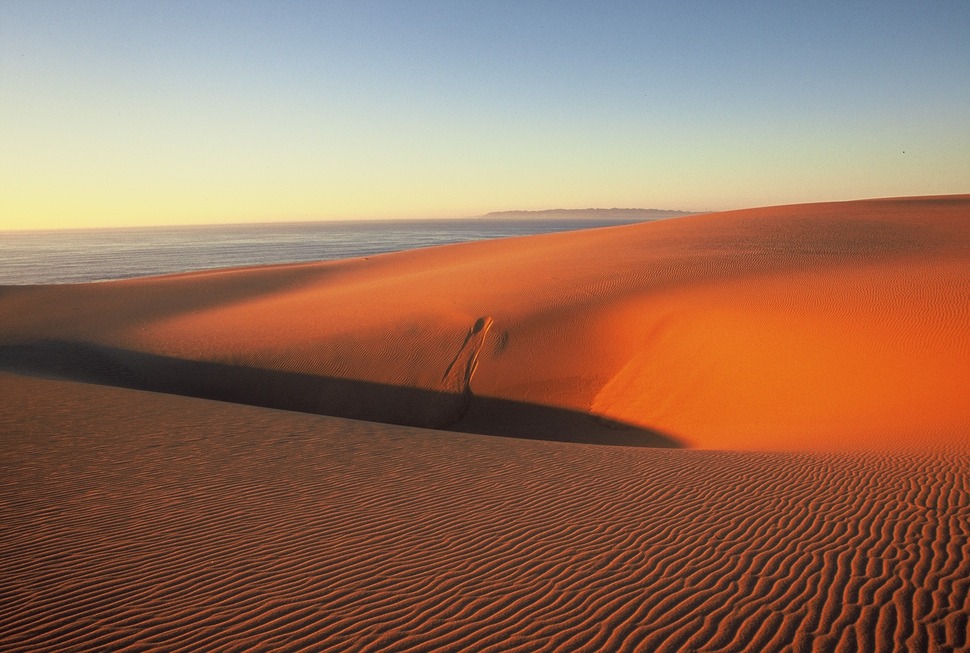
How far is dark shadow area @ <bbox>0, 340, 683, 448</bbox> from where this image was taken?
1332 cm

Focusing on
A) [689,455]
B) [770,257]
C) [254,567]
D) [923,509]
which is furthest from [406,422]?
[770,257]

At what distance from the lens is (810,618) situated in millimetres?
3973

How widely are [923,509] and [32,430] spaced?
40.1ft

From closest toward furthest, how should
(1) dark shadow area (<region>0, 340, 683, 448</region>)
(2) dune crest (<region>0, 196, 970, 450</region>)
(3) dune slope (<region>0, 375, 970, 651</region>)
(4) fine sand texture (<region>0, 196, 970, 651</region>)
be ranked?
(3) dune slope (<region>0, 375, 970, 651</region>) → (4) fine sand texture (<region>0, 196, 970, 651</region>) → (2) dune crest (<region>0, 196, 970, 450</region>) → (1) dark shadow area (<region>0, 340, 683, 448</region>)

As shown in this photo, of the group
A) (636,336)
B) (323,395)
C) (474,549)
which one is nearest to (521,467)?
(474,549)

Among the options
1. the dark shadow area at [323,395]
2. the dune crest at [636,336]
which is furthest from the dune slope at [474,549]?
the dark shadow area at [323,395]

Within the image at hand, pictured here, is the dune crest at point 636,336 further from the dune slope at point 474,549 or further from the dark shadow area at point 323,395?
the dune slope at point 474,549

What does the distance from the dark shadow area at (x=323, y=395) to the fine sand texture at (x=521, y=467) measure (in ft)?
0.32

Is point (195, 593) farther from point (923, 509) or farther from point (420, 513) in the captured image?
point (923, 509)

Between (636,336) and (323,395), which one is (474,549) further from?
(636,336)

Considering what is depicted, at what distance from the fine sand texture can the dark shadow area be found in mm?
98

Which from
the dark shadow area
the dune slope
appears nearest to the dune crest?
the dark shadow area

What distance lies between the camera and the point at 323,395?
15328 mm

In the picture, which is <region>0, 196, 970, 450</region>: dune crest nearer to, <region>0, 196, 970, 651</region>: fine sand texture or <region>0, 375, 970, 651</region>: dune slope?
<region>0, 196, 970, 651</region>: fine sand texture
